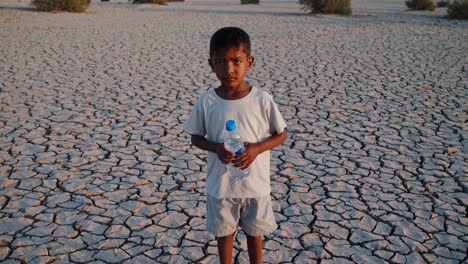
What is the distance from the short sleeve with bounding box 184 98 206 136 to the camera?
5.96ft

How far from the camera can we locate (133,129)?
455 cm

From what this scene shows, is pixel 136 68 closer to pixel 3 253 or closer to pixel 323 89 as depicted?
pixel 323 89

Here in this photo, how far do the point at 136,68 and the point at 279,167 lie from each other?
446 cm

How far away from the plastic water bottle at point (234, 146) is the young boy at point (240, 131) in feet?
0.06

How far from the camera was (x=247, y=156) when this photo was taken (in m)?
1.70

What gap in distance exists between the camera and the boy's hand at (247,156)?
1688mm

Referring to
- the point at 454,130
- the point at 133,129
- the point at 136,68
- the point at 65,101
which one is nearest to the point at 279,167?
the point at 133,129

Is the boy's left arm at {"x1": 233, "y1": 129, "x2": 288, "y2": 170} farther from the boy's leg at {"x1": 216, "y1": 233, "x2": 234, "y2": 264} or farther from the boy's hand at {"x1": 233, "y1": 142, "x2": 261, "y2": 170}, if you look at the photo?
the boy's leg at {"x1": 216, "y1": 233, "x2": 234, "y2": 264}

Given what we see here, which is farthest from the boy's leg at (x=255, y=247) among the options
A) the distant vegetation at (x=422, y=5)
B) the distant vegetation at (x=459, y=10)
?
the distant vegetation at (x=422, y=5)

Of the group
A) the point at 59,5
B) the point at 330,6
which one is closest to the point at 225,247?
the point at 330,6

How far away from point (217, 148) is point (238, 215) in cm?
37

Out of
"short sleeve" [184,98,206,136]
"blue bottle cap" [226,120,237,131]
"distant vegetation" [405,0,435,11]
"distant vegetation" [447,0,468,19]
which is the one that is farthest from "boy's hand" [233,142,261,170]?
"distant vegetation" [405,0,435,11]

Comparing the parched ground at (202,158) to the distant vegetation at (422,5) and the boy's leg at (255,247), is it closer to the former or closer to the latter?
the boy's leg at (255,247)

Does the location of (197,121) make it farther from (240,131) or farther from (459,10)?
(459,10)
